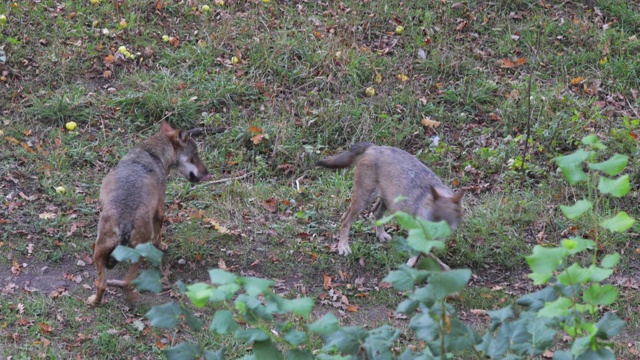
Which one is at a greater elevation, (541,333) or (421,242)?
(421,242)

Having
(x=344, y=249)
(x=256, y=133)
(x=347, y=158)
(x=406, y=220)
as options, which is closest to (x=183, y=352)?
(x=406, y=220)

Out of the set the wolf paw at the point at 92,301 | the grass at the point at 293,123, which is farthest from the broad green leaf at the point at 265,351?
the wolf paw at the point at 92,301

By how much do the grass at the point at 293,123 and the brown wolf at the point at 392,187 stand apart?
402 mm

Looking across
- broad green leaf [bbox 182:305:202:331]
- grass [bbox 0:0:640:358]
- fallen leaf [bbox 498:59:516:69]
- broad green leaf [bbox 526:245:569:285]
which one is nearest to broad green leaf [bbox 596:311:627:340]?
broad green leaf [bbox 526:245:569:285]

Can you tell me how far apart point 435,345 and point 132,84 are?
26.9ft

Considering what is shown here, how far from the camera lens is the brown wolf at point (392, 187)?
23.4ft

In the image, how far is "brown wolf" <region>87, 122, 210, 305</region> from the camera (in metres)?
6.50

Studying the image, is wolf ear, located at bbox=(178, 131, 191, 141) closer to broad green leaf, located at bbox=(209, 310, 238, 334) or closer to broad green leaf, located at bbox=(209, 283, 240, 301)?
broad green leaf, located at bbox=(209, 310, 238, 334)

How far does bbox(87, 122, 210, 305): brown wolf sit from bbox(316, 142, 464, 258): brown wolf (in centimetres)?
139

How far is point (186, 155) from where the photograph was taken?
313 inches

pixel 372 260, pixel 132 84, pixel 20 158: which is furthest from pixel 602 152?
pixel 20 158

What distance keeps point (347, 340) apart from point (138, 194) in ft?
13.3

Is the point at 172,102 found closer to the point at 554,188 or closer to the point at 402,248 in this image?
the point at 554,188

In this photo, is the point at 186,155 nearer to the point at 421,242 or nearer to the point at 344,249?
the point at 344,249
